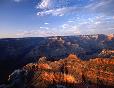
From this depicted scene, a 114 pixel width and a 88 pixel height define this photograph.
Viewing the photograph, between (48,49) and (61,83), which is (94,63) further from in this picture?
(48,49)

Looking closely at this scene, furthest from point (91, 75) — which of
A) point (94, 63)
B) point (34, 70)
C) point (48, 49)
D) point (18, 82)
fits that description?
point (48, 49)

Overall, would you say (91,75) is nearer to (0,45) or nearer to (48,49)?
(48,49)

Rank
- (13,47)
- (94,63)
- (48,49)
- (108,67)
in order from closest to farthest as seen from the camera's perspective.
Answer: (108,67)
(94,63)
(48,49)
(13,47)

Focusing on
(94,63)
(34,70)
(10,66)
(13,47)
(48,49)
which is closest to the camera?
(94,63)

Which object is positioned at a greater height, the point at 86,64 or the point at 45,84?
the point at 86,64

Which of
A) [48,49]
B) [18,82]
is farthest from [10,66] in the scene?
[18,82]

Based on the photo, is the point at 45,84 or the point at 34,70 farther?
the point at 34,70
